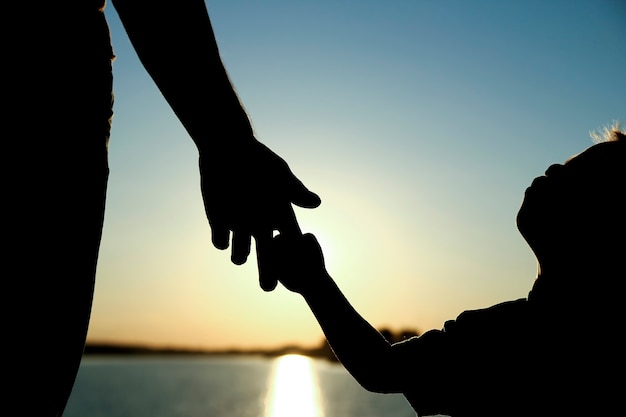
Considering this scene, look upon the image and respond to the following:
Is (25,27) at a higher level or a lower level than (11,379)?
higher

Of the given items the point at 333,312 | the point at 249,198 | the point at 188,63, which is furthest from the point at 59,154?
the point at 333,312

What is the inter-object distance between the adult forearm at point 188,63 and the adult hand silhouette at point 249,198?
0.07 meters

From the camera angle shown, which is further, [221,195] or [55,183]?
[221,195]

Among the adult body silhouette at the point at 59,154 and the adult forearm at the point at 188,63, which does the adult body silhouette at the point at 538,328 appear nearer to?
the adult forearm at the point at 188,63

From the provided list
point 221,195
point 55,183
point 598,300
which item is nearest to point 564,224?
point 598,300

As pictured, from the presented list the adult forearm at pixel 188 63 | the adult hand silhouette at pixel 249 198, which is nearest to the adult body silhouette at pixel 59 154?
the adult forearm at pixel 188 63

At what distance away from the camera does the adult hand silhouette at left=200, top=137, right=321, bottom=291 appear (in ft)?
5.54

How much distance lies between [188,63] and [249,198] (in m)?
0.45

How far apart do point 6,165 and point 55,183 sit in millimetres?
104

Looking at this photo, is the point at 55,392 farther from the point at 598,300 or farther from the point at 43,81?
the point at 598,300

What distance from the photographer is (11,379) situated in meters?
0.96

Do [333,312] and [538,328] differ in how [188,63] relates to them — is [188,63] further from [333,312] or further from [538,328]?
[538,328]

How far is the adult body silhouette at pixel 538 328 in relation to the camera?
5.31 feet

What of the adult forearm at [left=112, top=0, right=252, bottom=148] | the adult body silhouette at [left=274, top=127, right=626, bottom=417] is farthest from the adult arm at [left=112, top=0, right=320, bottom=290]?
the adult body silhouette at [left=274, top=127, right=626, bottom=417]
